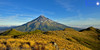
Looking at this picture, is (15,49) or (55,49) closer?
(15,49)

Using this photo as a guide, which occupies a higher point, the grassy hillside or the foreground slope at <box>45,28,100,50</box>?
the grassy hillside

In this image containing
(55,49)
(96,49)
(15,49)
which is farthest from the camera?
(96,49)

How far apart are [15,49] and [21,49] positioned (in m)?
1.22

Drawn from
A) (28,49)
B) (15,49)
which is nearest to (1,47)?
(15,49)

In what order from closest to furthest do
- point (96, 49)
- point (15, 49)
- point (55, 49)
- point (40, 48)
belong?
point (15, 49)
point (40, 48)
point (55, 49)
point (96, 49)

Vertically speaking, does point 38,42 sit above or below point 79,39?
above

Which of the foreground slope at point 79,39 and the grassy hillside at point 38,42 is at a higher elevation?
the grassy hillside at point 38,42

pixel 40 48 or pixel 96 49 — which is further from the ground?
pixel 40 48

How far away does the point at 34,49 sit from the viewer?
1767cm

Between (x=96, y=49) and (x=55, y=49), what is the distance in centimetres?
6500

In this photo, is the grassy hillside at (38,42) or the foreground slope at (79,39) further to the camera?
the foreground slope at (79,39)

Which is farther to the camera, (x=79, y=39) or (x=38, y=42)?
(x=79, y=39)

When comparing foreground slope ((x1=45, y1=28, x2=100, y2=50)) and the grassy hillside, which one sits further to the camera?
foreground slope ((x1=45, y1=28, x2=100, y2=50))

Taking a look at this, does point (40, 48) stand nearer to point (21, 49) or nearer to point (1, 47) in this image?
point (21, 49)
